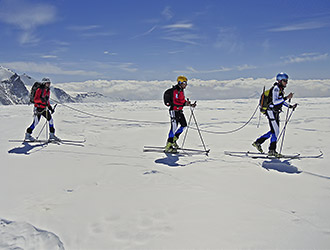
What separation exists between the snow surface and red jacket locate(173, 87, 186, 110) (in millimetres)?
1598

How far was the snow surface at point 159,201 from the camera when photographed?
10.8 feet

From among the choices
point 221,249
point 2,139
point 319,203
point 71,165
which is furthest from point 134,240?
point 2,139

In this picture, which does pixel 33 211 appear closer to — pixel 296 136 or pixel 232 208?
pixel 232 208

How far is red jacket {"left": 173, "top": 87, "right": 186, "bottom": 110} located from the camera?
8.31 meters

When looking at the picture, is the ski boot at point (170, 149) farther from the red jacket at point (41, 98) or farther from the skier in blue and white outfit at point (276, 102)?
the red jacket at point (41, 98)

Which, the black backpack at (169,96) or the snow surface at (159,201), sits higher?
the black backpack at (169,96)

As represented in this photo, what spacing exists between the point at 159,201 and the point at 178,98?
14.9 ft

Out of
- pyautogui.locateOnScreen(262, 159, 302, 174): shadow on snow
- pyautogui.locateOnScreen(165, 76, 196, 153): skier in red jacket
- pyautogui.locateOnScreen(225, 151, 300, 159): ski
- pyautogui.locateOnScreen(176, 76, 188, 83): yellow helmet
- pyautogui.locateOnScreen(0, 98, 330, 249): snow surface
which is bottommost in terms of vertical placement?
pyautogui.locateOnScreen(0, 98, 330, 249): snow surface

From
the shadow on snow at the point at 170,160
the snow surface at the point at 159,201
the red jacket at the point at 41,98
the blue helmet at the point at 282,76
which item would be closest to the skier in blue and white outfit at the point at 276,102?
the blue helmet at the point at 282,76

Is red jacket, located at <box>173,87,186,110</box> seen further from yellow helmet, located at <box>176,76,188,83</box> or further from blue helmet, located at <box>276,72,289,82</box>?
blue helmet, located at <box>276,72,289,82</box>

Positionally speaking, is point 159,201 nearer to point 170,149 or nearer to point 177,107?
point 170,149

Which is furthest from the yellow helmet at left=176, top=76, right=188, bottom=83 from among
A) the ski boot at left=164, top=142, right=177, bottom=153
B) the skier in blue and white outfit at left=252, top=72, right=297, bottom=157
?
the skier in blue and white outfit at left=252, top=72, right=297, bottom=157

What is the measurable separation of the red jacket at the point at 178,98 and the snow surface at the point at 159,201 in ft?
5.24

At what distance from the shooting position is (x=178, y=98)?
8.38 meters
